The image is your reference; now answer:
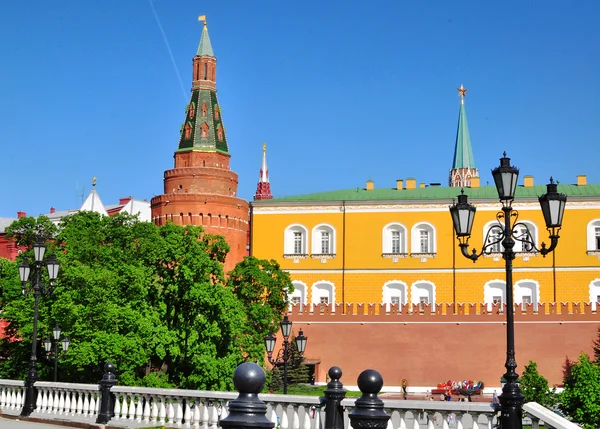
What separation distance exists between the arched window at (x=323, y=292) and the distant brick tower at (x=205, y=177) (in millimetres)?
4946

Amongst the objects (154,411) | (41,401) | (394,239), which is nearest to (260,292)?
(394,239)

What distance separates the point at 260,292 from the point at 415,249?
13.6 metres

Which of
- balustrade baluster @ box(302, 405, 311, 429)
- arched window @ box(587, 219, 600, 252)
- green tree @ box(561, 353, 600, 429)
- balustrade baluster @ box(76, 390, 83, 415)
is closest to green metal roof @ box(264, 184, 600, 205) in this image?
arched window @ box(587, 219, 600, 252)

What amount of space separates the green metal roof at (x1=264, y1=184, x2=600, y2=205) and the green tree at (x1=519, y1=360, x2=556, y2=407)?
1801 cm

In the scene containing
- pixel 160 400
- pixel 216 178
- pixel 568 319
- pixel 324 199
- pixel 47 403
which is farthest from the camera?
pixel 324 199

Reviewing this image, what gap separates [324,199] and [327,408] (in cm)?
4766

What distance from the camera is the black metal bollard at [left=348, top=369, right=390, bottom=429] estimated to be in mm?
7805

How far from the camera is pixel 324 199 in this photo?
60.8 meters

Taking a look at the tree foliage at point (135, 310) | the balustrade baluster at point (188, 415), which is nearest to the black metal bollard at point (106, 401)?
the balustrade baluster at point (188, 415)

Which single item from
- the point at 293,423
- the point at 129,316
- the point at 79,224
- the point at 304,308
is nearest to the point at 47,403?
the point at 293,423

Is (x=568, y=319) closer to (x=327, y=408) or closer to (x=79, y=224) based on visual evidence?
(x=79, y=224)

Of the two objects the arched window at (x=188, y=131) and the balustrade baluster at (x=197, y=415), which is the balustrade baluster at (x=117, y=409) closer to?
the balustrade baluster at (x=197, y=415)

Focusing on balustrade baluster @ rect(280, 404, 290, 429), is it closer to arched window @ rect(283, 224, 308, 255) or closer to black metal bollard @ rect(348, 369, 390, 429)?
black metal bollard @ rect(348, 369, 390, 429)

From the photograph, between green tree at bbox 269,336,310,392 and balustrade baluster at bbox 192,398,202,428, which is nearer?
balustrade baluster at bbox 192,398,202,428
